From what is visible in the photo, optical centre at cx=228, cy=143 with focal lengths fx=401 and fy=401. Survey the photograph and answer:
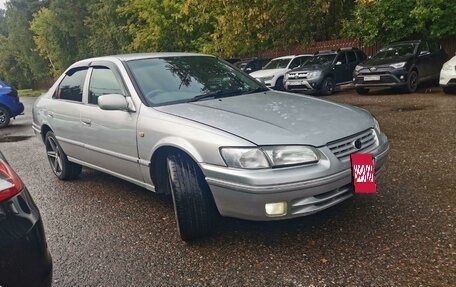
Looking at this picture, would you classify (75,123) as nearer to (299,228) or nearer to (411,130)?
(299,228)

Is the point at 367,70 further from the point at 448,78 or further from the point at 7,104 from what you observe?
the point at 7,104

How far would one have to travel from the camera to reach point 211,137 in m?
2.91

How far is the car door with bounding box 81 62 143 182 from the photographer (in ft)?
12.0

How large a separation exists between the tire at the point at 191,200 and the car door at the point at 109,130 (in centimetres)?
67

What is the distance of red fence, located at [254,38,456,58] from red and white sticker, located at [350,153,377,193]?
14.0 meters

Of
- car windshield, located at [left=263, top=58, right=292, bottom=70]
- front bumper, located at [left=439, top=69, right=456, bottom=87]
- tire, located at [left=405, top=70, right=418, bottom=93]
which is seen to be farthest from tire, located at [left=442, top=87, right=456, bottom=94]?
car windshield, located at [left=263, top=58, right=292, bottom=70]

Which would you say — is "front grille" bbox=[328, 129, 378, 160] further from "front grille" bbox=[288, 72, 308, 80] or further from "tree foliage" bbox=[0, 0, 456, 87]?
"tree foliage" bbox=[0, 0, 456, 87]

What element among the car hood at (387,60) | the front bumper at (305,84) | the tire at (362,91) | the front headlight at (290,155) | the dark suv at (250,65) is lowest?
the tire at (362,91)

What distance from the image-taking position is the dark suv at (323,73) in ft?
41.9

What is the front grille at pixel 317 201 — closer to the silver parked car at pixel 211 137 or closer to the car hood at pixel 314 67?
the silver parked car at pixel 211 137

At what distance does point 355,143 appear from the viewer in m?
3.10

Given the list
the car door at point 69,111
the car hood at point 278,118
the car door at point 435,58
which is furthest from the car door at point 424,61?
the car door at point 69,111

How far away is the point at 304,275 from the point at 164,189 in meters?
1.47

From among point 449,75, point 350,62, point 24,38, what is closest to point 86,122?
point 449,75
